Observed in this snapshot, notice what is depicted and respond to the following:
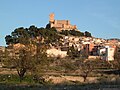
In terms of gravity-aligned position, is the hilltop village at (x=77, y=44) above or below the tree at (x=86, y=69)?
above

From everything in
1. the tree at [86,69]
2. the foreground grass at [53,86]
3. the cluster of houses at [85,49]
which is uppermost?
the cluster of houses at [85,49]

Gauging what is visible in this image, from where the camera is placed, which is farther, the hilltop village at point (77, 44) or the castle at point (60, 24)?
the castle at point (60, 24)

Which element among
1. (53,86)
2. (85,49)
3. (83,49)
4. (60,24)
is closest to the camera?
(53,86)

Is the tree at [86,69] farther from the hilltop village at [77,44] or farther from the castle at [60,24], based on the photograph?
the castle at [60,24]

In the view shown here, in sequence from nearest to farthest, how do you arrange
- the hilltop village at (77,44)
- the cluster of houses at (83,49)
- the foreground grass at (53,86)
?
the foreground grass at (53,86) < the cluster of houses at (83,49) < the hilltop village at (77,44)

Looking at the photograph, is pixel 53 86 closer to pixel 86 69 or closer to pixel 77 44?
pixel 86 69

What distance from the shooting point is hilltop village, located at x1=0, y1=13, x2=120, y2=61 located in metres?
78.5

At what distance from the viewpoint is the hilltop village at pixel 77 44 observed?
7851 cm

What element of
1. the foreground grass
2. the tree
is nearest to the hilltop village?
the tree

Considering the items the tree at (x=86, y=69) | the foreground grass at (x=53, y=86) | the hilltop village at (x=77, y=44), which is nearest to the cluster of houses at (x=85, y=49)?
the hilltop village at (x=77, y=44)

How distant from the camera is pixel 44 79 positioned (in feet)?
85.6

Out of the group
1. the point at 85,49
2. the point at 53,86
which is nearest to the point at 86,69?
the point at 53,86

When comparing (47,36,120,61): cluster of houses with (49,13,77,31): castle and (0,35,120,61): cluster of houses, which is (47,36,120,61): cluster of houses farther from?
(49,13,77,31): castle

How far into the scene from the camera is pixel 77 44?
10212 centimetres
